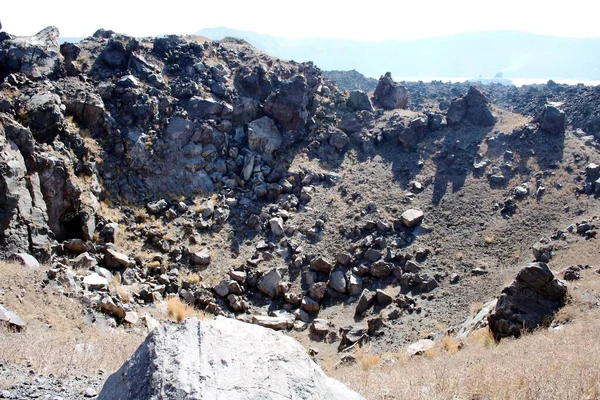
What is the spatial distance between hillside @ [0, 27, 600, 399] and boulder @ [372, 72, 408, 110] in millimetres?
1911

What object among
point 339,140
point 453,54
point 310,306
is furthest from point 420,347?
point 453,54

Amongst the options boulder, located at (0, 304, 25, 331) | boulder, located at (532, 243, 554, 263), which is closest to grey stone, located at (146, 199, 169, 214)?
boulder, located at (0, 304, 25, 331)

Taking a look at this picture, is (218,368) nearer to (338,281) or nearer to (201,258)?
(338,281)

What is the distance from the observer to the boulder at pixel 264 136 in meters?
21.9

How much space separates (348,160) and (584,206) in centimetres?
1077

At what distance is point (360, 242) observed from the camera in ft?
59.7

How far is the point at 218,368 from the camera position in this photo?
359cm

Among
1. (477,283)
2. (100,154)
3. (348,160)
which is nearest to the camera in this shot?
(477,283)

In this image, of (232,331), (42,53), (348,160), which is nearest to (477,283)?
(348,160)

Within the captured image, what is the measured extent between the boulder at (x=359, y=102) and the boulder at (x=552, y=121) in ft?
30.5

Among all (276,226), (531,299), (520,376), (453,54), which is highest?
(453,54)

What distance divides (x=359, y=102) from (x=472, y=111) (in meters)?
6.50

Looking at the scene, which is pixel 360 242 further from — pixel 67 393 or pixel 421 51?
pixel 421 51

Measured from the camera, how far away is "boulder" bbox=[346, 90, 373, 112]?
26672 mm
